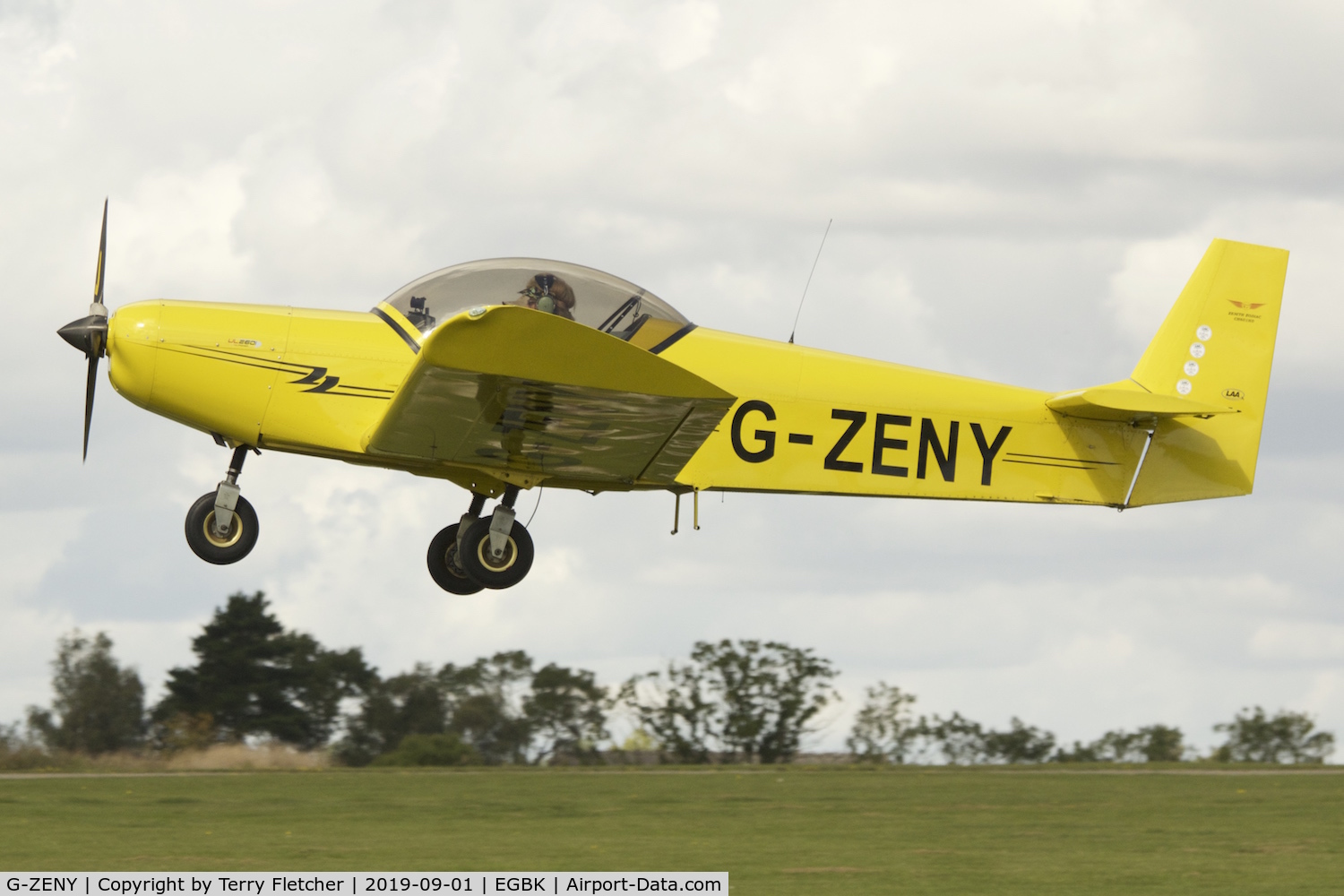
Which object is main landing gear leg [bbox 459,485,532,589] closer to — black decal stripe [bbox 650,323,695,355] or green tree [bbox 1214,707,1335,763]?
black decal stripe [bbox 650,323,695,355]

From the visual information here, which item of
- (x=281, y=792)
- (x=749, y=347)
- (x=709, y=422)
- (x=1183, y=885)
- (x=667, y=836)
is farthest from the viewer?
(x=281, y=792)

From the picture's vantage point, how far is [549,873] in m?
13.9

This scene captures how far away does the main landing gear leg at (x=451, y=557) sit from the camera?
12.2 m

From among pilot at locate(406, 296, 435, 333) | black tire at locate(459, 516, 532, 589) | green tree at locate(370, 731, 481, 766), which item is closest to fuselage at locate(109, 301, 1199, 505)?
pilot at locate(406, 296, 435, 333)

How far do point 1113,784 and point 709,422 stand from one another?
46.1ft

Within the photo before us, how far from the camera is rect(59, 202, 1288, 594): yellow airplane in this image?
1048 cm

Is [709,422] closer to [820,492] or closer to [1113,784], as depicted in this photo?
[820,492]

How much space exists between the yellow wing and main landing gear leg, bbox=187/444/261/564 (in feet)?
3.43

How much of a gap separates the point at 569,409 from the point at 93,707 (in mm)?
24456

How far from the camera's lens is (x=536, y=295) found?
1105 cm

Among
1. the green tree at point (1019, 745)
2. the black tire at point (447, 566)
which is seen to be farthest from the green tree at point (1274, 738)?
the black tire at point (447, 566)

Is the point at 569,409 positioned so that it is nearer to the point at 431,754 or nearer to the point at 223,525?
the point at 223,525

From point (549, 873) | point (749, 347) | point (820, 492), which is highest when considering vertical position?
point (749, 347)

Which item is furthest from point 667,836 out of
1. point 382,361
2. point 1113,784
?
point 1113,784
